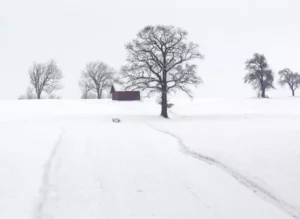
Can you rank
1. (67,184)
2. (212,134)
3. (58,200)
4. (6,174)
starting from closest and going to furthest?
(58,200) → (67,184) → (6,174) → (212,134)

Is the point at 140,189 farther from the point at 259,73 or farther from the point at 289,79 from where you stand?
the point at 289,79

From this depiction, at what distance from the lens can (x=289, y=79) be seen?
3046 inches

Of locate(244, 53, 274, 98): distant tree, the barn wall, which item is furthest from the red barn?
locate(244, 53, 274, 98): distant tree

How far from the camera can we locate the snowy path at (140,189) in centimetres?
723

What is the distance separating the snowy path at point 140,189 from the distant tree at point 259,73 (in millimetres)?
53881

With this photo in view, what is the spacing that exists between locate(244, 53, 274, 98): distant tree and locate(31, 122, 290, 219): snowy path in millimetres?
53881

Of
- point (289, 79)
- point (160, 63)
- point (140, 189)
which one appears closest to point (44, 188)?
point (140, 189)

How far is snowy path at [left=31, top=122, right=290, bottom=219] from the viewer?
723 cm

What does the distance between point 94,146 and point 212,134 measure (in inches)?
328

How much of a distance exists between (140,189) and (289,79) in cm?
8135

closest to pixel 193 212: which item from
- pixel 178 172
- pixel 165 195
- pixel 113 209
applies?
pixel 165 195

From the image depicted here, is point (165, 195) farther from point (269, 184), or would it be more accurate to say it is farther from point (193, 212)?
point (269, 184)

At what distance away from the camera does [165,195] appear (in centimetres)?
835

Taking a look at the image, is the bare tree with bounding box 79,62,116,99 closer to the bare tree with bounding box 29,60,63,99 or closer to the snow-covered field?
the bare tree with bounding box 29,60,63,99
